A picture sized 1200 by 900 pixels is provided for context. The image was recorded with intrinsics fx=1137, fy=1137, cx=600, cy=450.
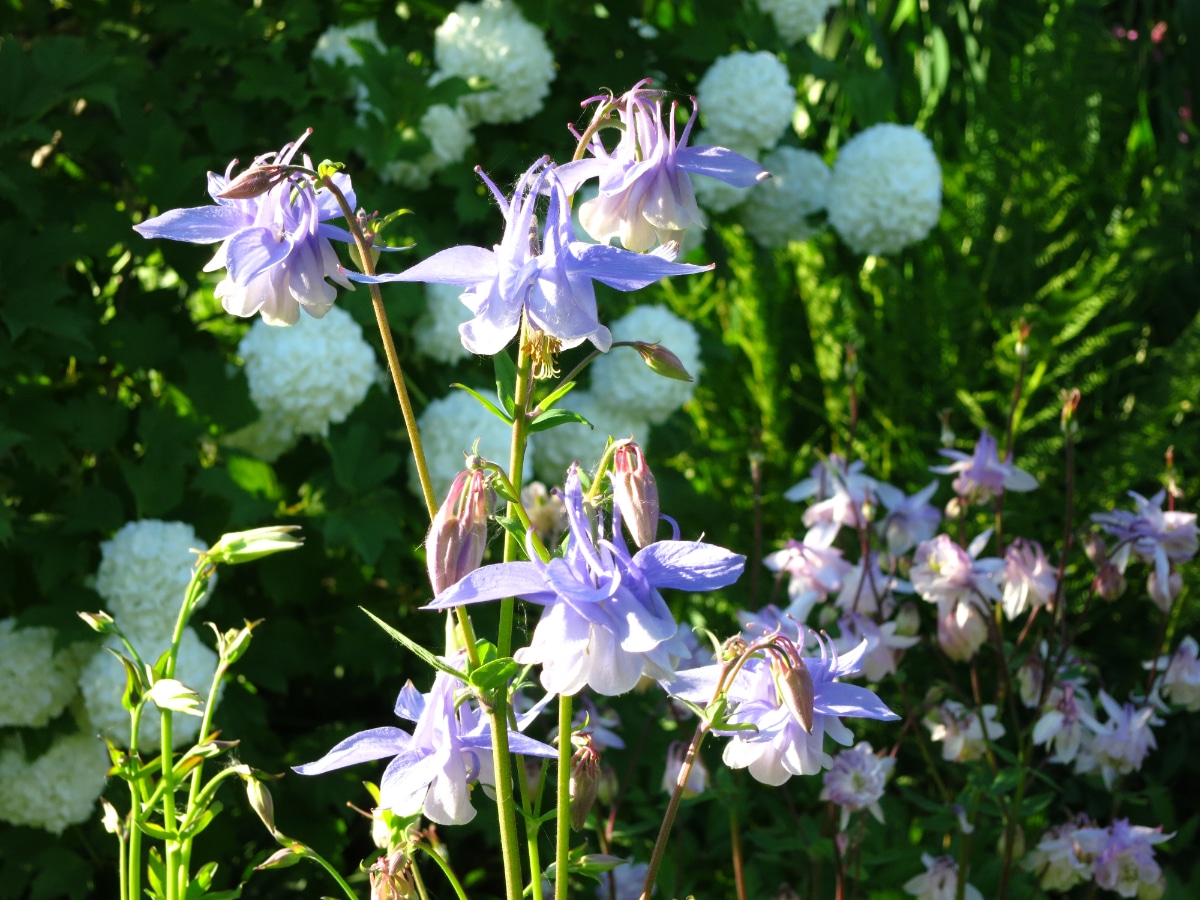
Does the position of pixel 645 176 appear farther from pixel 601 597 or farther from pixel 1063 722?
pixel 1063 722

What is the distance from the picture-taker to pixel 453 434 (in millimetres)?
1629

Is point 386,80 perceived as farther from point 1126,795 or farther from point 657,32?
point 1126,795

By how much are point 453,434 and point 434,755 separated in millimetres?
930

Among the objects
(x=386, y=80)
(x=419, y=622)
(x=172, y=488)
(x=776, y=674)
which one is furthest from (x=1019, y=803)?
(x=386, y=80)

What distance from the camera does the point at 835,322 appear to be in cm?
269

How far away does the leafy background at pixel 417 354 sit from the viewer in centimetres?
157

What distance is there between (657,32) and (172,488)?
1158 millimetres

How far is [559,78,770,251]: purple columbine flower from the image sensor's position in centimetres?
71

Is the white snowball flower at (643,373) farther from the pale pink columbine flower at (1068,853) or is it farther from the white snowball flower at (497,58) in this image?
the pale pink columbine flower at (1068,853)

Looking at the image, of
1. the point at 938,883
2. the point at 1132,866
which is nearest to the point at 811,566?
the point at 938,883

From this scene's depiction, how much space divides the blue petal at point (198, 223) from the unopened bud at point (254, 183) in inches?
1.8

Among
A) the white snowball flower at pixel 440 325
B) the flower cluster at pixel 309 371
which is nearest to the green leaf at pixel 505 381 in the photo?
the flower cluster at pixel 309 371

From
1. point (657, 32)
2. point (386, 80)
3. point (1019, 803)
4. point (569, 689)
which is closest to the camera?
point (569, 689)

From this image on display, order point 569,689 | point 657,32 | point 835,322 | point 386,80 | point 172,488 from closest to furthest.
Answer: point 569,689, point 172,488, point 386,80, point 657,32, point 835,322
